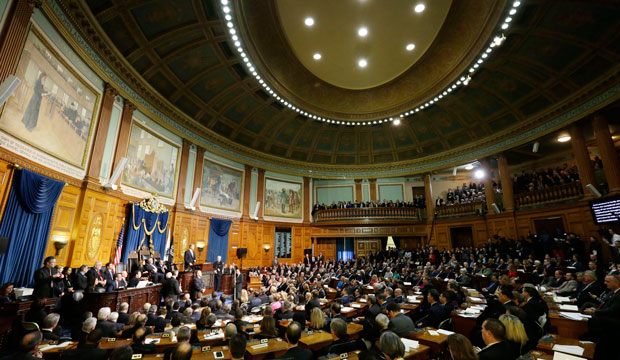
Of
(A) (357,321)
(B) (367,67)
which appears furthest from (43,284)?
(B) (367,67)

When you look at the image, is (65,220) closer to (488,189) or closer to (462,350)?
(462,350)

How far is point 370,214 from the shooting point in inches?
722

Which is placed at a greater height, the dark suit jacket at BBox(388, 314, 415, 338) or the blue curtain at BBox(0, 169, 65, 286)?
the blue curtain at BBox(0, 169, 65, 286)

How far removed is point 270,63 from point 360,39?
15.1 ft

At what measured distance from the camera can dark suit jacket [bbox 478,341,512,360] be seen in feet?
9.61

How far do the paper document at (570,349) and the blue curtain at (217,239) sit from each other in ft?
45.2

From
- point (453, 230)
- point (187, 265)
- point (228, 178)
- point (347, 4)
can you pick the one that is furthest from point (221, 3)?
point (453, 230)

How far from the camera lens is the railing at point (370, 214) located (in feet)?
59.1

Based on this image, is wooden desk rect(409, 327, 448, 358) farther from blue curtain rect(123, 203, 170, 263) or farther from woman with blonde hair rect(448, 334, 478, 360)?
blue curtain rect(123, 203, 170, 263)

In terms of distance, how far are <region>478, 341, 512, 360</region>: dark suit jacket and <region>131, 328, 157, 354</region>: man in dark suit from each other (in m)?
4.11

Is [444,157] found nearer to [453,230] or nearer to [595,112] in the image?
[453,230]

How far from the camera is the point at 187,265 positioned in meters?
11.6

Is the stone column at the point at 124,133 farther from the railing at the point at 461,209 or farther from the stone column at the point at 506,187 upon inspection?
the stone column at the point at 506,187

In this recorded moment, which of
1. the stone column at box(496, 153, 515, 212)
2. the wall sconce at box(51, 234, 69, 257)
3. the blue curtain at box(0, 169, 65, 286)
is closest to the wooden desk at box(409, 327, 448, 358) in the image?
the blue curtain at box(0, 169, 65, 286)
